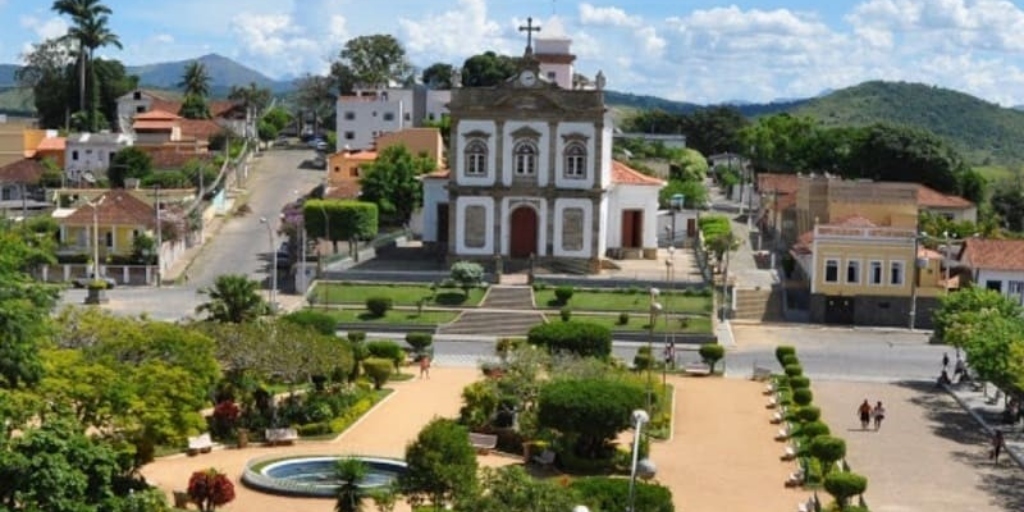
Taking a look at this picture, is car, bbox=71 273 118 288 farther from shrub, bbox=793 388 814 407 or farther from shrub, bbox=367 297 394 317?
shrub, bbox=793 388 814 407

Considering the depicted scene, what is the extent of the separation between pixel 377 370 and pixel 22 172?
192 feet

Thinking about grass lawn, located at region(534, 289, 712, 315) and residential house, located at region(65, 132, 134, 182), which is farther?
residential house, located at region(65, 132, 134, 182)

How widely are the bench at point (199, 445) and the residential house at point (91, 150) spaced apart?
6573 cm

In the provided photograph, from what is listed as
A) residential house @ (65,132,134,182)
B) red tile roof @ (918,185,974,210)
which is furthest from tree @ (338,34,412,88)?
red tile roof @ (918,185,974,210)

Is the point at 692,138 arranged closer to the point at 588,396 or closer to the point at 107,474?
the point at 588,396

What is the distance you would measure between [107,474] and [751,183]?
93.2m

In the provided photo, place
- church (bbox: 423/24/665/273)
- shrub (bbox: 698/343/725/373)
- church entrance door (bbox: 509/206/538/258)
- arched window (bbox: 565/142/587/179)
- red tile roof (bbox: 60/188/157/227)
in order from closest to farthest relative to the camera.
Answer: shrub (bbox: 698/343/725/373) → church (bbox: 423/24/665/273) → arched window (bbox: 565/142/587/179) → church entrance door (bbox: 509/206/538/258) → red tile roof (bbox: 60/188/157/227)

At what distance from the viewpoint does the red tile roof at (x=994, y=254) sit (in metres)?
63.2

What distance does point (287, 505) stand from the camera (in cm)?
3184

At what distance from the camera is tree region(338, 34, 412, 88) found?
130 metres

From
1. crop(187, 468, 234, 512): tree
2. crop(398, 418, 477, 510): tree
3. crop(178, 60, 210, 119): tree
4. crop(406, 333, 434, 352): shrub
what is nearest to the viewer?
crop(398, 418, 477, 510): tree

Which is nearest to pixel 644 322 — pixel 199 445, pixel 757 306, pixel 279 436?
pixel 757 306

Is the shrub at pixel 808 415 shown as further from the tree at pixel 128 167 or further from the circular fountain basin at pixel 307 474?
the tree at pixel 128 167

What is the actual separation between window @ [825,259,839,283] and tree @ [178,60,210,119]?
232ft
